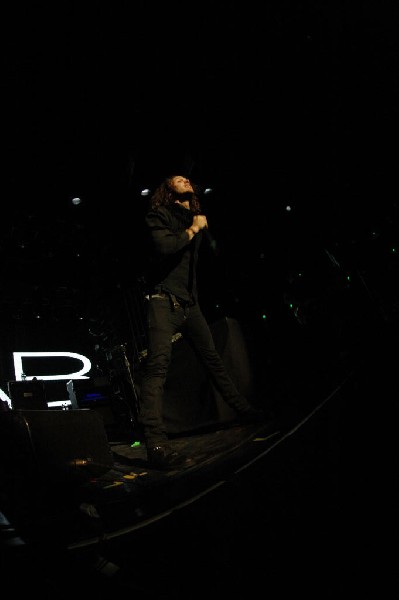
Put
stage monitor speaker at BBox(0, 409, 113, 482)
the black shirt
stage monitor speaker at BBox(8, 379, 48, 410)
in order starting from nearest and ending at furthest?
1. stage monitor speaker at BBox(0, 409, 113, 482)
2. the black shirt
3. stage monitor speaker at BBox(8, 379, 48, 410)

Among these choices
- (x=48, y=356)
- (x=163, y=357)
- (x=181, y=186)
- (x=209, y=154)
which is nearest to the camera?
(x=163, y=357)

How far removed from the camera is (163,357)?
2576mm

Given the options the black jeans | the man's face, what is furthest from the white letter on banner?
the man's face

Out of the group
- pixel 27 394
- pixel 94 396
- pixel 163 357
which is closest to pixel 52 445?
pixel 163 357

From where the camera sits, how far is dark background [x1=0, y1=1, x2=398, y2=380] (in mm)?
4250

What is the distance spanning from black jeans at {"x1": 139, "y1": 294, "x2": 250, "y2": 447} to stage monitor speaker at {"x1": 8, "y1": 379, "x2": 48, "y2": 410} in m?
2.89

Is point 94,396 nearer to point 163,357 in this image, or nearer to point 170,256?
point 163,357

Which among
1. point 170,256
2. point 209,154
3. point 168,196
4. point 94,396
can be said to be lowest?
point 94,396

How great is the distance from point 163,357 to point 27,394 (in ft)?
10.3

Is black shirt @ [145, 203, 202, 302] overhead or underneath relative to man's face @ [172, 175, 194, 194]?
underneath

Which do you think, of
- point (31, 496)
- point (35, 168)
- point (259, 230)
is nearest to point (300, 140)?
point (259, 230)

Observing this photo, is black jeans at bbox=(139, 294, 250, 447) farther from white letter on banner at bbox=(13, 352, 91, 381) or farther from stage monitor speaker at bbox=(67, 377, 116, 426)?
white letter on banner at bbox=(13, 352, 91, 381)

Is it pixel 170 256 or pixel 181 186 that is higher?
pixel 181 186

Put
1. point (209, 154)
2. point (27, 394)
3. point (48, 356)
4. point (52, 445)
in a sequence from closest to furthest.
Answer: point (52, 445) → point (27, 394) → point (209, 154) → point (48, 356)
